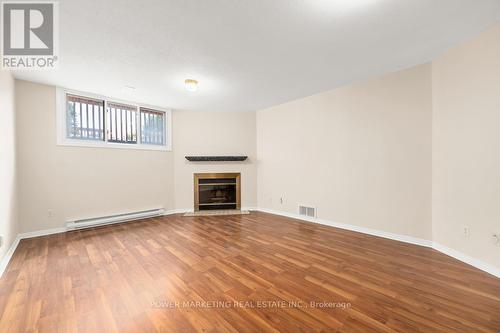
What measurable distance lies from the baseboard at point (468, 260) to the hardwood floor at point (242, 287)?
9cm

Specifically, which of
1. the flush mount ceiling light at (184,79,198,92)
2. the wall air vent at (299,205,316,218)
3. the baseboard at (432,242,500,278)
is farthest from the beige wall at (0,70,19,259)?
the baseboard at (432,242,500,278)

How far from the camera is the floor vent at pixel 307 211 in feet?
13.4

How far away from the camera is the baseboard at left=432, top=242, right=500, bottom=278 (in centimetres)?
206

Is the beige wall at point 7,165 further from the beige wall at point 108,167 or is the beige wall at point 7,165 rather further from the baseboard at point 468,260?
the baseboard at point 468,260

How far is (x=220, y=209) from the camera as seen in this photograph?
517 centimetres

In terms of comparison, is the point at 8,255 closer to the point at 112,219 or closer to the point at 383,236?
the point at 112,219

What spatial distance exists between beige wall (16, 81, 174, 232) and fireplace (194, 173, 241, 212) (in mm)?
1199

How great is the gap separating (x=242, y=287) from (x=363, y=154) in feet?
9.49

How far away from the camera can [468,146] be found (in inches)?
91.4

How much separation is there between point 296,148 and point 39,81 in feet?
15.9

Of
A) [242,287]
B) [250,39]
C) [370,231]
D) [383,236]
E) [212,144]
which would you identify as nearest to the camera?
[242,287]

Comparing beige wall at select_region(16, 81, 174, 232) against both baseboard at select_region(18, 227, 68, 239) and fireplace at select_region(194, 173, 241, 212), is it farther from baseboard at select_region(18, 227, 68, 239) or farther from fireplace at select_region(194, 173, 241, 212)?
fireplace at select_region(194, 173, 241, 212)

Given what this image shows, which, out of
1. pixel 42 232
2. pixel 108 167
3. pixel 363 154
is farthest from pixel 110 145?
pixel 363 154

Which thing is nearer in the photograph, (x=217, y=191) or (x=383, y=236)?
(x=383, y=236)
